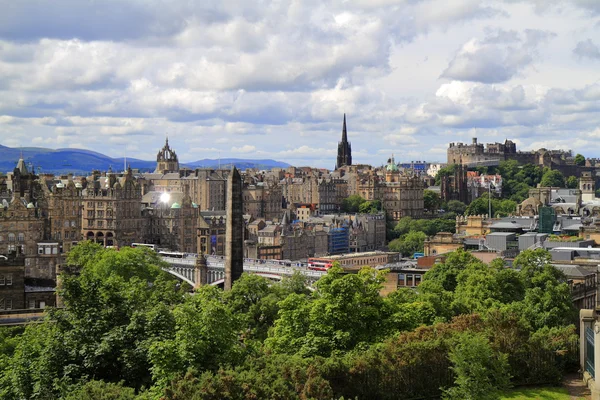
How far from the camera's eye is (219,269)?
4464 inches

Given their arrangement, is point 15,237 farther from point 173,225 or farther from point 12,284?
point 12,284

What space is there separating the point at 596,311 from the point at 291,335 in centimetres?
1705

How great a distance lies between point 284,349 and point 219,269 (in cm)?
6316

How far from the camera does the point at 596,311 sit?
39969 mm

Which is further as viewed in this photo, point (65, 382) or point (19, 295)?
point (19, 295)

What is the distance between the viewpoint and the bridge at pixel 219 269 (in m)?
108

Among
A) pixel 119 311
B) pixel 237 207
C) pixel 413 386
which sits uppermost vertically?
pixel 237 207

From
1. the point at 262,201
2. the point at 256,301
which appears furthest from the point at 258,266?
the point at 262,201

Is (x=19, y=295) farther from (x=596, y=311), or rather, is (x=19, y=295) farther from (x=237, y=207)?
(x=596, y=311)

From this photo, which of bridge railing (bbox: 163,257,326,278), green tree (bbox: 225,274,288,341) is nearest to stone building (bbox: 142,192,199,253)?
bridge railing (bbox: 163,257,326,278)

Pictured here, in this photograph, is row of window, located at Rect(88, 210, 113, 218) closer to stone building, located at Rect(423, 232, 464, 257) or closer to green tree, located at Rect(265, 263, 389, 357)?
stone building, located at Rect(423, 232, 464, 257)

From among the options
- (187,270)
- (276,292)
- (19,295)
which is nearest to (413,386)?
(276,292)

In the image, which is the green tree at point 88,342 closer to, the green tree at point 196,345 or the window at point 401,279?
the green tree at point 196,345

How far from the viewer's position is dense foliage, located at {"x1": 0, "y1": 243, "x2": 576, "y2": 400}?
3800 cm
